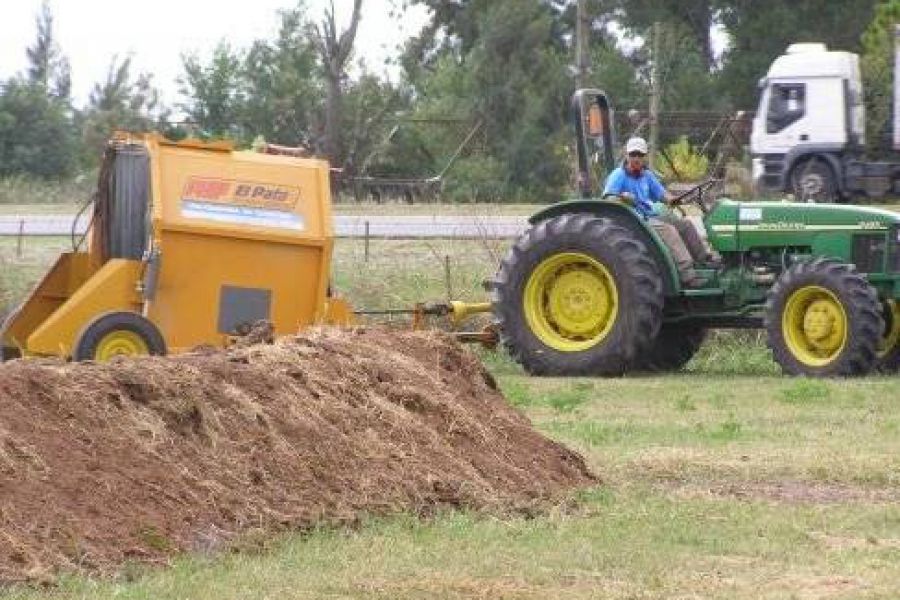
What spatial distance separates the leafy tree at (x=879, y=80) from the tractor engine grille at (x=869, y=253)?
24.3 metres

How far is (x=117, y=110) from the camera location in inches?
2547

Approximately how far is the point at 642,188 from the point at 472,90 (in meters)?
39.5

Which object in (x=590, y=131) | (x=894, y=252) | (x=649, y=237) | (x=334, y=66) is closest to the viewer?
(x=894, y=252)

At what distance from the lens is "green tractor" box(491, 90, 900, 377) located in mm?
19875

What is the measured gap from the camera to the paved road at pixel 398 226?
31.9 meters

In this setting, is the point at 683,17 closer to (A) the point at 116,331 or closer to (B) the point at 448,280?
(B) the point at 448,280

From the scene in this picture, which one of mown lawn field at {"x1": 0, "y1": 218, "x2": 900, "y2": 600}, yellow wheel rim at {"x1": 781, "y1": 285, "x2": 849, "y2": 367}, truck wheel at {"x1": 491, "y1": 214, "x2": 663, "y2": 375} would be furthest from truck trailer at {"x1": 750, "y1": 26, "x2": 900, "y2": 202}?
mown lawn field at {"x1": 0, "y1": 218, "x2": 900, "y2": 600}

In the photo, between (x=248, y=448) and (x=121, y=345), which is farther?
(x=121, y=345)

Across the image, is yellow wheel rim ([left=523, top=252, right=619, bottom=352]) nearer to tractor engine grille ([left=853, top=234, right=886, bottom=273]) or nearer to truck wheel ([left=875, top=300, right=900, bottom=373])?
tractor engine grille ([left=853, top=234, right=886, bottom=273])

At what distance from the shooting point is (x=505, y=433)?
12727 millimetres

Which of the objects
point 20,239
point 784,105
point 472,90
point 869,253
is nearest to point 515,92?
point 472,90

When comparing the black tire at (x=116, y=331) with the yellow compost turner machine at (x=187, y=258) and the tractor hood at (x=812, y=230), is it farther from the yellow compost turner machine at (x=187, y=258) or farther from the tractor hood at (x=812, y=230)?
the tractor hood at (x=812, y=230)

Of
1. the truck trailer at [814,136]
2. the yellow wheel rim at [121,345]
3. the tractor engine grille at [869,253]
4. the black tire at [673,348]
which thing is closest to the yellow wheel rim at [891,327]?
the tractor engine grille at [869,253]

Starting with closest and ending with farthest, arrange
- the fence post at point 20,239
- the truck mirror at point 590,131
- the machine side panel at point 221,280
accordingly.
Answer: the machine side panel at point 221,280, the truck mirror at point 590,131, the fence post at point 20,239
